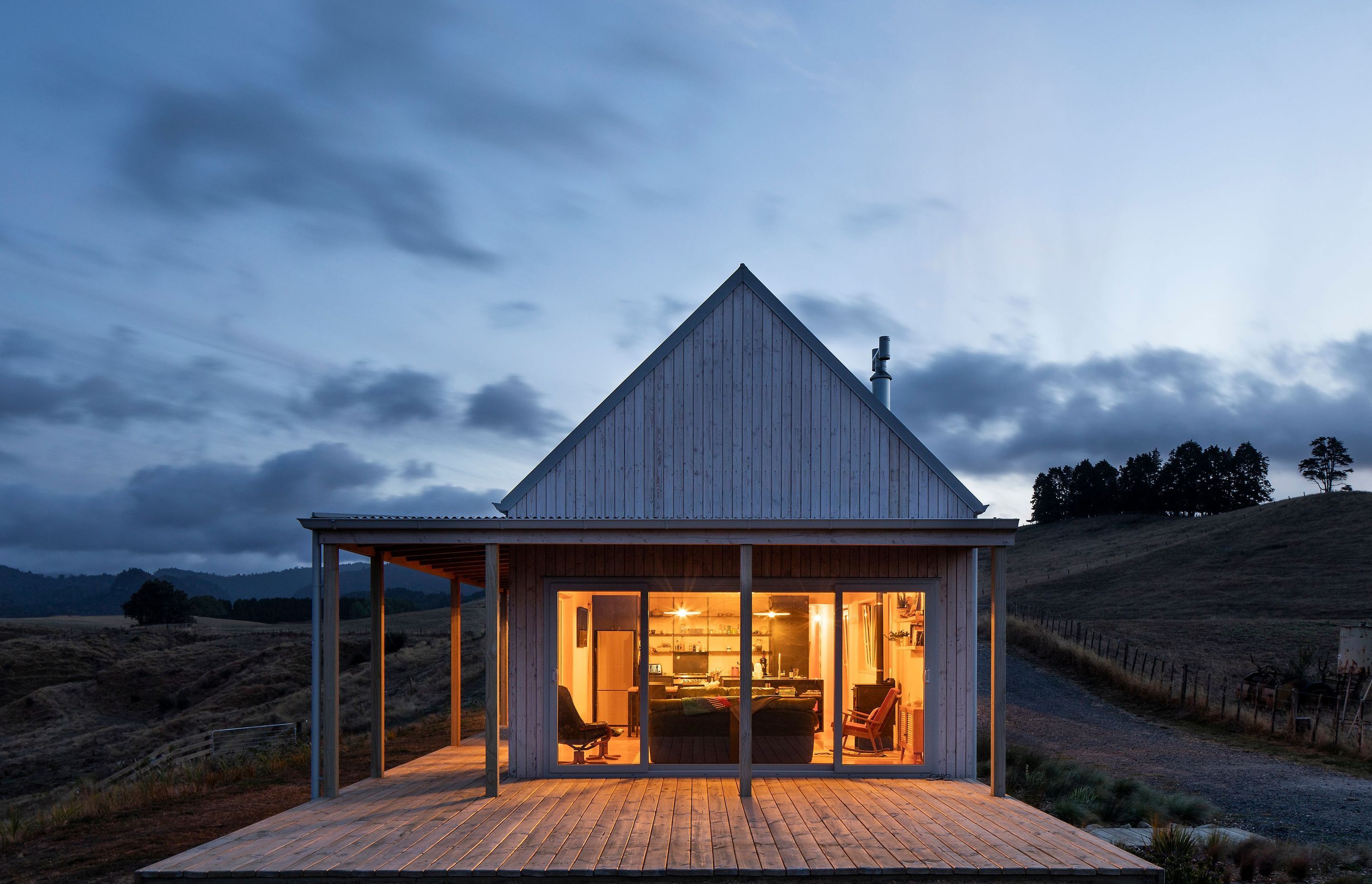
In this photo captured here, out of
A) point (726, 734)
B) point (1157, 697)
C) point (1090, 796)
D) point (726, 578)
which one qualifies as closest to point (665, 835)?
point (726, 734)

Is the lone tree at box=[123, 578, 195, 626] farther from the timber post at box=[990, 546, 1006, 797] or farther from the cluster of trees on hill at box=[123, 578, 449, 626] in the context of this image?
the timber post at box=[990, 546, 1006, 797]

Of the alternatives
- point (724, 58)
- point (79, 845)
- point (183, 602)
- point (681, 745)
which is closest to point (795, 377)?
point (681, 745)

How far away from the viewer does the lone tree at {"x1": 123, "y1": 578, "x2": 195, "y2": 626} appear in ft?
195

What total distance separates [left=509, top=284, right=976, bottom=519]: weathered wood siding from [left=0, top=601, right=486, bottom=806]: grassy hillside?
12937 mm

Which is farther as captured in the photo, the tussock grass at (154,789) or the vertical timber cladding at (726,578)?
the vertical timber cladding at (726,578)

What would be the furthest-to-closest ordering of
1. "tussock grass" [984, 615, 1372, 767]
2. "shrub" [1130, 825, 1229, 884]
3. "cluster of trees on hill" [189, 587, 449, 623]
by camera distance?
"cluster of trees on hill" [189, 587, 449, 623], "tussock grass" [984, 615, 1372, 767], "shrub" [1130, 825, 1229, 884]

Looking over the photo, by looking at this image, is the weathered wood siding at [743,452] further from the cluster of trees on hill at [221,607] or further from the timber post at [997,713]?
the cluster of trees on hill at [221,607]

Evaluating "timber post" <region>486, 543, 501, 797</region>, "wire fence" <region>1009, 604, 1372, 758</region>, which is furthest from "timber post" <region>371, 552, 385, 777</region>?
"wire fence" <region>1009, 604, 1372, 758</region>

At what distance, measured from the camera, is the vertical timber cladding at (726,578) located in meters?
9.27

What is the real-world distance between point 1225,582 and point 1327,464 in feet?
177

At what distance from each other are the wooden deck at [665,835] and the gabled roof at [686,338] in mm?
3214

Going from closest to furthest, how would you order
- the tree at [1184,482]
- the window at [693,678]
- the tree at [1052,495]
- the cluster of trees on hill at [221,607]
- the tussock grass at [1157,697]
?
the window at [693,678]
the tussock grass at [1157,697]
the cluster of trees on hill at [221,607]
the tree at [1184,482]
the tree at [1052,495]

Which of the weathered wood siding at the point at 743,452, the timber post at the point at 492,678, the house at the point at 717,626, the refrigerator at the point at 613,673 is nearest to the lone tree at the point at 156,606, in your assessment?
the house at the point at 717,626

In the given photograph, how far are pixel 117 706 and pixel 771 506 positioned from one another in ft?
104
